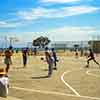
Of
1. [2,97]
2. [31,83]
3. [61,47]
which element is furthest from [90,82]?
[61,47]

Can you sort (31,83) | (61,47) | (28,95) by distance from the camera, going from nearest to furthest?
(28,95) → (31,83) → (61,47)

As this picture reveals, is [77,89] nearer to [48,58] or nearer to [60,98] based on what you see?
[60,98]

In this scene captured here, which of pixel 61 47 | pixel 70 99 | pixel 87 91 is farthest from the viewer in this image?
pixel 61 47

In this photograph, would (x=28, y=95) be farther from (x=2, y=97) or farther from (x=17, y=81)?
(x=17, y=81)

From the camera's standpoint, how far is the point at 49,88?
65.0 feet

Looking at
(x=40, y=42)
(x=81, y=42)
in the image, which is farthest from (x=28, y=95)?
(x=40, y=42)

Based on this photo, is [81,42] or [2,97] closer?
[2,97]

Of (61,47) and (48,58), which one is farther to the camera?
(61,47)

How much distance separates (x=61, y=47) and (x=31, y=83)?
70.6 metres

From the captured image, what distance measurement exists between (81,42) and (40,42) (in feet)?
160

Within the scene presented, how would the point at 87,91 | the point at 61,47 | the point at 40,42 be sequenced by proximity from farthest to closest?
the point at 40,42 < the point at 61,47 < the point at 87,91

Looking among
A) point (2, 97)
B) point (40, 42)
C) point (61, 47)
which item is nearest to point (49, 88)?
point (2, 97)

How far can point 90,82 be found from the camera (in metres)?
22.7

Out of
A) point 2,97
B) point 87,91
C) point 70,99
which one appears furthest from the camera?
point 87,91
